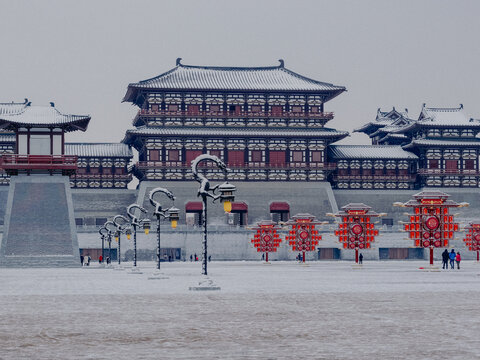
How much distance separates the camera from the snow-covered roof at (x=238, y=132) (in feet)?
289

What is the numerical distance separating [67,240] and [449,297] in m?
43.5

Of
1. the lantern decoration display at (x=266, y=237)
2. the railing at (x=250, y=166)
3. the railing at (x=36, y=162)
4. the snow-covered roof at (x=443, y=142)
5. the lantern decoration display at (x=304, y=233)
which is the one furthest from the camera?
the snow-covered roof at (x=443, y=142)

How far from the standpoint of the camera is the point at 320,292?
1148 inches

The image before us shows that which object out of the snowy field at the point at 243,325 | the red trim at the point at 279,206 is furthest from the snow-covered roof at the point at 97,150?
the snowy field at the point at 243,325

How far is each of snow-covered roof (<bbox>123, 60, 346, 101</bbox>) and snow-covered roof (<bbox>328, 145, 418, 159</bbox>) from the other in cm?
572

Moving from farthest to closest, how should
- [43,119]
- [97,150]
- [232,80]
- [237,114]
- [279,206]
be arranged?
[97,150]
[232,80]
[237,114]
[279,206]
[43,119]

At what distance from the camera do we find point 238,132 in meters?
89.4

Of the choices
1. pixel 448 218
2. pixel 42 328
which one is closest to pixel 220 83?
pixel 448 218

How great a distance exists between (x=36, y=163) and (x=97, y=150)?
2719cm

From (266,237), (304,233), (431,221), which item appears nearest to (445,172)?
(266,237)

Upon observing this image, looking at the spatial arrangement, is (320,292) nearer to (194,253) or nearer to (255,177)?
(194,253)

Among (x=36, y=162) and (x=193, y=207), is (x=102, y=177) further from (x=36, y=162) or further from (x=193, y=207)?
(x=36, y=162)

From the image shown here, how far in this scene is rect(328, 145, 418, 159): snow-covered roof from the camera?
305 feet

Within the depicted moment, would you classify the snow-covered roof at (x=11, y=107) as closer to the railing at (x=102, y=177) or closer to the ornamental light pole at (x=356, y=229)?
the railing at (x=102, y=177)
